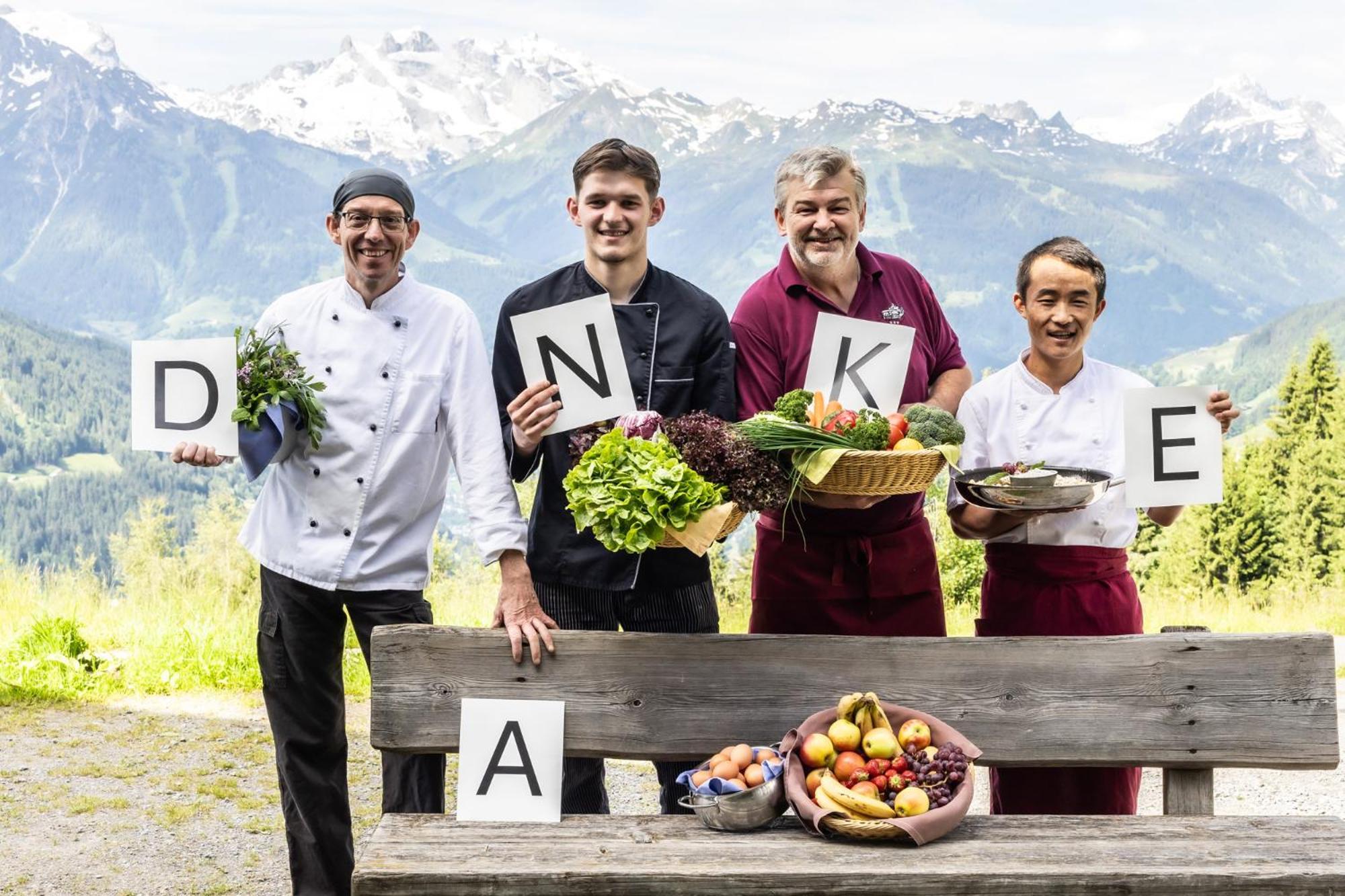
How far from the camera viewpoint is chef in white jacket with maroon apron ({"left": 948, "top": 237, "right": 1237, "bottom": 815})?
3.80m

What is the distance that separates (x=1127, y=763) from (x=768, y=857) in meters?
1.26

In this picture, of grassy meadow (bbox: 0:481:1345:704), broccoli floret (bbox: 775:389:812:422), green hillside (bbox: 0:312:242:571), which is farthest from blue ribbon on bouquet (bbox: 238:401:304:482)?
green hillside (bbox: 0:312:242:571)

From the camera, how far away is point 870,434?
3.30 m

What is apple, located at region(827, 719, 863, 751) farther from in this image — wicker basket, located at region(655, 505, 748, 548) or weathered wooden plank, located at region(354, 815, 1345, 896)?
wicker basket, located at region(655, 505, 748, 548)

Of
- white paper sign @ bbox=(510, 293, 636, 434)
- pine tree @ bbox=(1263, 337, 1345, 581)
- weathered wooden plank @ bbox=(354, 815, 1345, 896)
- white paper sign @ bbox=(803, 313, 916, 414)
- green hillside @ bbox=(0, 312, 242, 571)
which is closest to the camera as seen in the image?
weathered wooden plank @ bbox=(354, 815, 1345, 896)

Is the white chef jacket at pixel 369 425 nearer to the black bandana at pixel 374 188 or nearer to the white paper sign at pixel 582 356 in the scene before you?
the black bandana at pixel 374 188

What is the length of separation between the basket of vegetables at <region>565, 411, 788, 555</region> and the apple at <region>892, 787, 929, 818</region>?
2.51 ft

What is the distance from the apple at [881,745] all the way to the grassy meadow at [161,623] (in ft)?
16.8

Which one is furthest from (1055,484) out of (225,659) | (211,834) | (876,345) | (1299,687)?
(225,659)

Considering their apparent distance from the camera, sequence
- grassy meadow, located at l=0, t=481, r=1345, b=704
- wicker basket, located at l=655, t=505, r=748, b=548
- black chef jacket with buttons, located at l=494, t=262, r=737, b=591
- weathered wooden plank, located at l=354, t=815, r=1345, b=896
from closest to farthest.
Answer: weathered wooden plank, located at l=354, t=815, r=1345, b=896 → wicker basket, located at l=655, t=505, r=748, b=548 → black chef jacket with buttons, located at l=494, t=262, r=737, b=591 → grassy meadow, located at l=0, t=481, r=1345, b=704

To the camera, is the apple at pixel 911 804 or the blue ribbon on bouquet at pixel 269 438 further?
the blue ribbon on bouquet at pixel 269 438

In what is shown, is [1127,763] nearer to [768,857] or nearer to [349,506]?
[768,857]

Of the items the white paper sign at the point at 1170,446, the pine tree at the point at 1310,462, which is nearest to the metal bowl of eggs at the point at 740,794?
the white paper sign at the point at 1170,446

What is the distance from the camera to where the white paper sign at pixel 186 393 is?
3.51 metres
